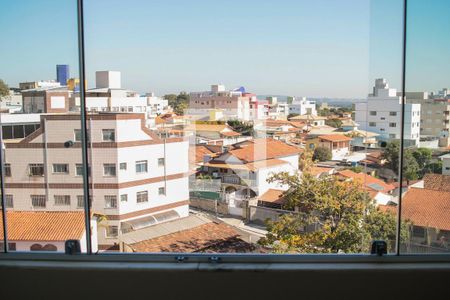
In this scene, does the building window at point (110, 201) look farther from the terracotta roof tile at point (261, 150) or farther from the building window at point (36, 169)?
the terracotta roof tile at point (261, 150)

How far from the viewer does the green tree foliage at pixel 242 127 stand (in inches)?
124

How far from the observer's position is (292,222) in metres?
3.54

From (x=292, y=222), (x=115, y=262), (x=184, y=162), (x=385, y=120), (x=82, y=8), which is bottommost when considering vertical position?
(x=292, y=222)

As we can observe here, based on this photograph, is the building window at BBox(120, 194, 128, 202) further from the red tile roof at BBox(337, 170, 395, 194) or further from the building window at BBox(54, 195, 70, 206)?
the red tile roof at BBox(337, 170, 395, 194)

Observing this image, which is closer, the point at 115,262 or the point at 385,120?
the point at 115,262

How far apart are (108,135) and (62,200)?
1.58 ft

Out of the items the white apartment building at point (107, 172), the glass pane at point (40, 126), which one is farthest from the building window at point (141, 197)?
the glass pane at point (40, 126)

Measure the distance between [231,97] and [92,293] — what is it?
2013 mm

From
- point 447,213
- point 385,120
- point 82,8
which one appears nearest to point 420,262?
point 447,213

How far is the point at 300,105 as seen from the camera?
2945mm

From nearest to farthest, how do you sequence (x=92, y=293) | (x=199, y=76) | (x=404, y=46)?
1. (x=92, y=293)
2. (x=404, y=46)
3. (x=199, y=76)

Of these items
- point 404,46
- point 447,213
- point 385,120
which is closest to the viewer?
point 404,46

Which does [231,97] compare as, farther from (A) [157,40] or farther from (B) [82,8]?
(B) [82,8]

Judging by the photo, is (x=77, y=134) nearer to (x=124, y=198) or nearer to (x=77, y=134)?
(x=77, y=134)
